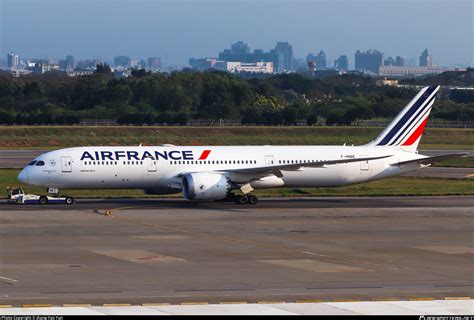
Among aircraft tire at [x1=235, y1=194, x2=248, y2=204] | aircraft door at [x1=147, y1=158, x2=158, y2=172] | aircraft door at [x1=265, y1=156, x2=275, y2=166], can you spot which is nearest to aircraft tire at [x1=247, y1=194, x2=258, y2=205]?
aircraft tire at [x1=235, y1=194, x2=248, y2=204]

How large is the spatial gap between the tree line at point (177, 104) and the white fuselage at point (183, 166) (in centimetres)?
7819

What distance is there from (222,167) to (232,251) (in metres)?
19.3

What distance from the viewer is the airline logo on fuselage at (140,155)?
55938 mm

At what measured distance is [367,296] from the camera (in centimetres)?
2883

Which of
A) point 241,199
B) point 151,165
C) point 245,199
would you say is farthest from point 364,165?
point 151,165

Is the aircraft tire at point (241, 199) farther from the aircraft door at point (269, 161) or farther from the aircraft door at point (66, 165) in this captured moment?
the aircraft door at point (66, 165)

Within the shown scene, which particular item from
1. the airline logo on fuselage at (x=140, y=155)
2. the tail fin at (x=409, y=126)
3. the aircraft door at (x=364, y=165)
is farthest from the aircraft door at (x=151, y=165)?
the tail fin at (x=409, y=126)

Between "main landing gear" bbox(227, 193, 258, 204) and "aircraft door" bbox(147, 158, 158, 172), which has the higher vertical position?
"aircraft door" bbox(147, 158, 158, 172)

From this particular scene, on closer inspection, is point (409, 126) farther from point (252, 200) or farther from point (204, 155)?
point (204, 155)

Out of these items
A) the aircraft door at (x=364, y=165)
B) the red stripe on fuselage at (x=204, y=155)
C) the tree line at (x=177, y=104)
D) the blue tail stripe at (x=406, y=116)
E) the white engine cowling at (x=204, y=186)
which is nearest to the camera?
the white engine cowling at (x=204, y=186)

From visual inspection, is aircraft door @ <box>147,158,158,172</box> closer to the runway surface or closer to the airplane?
the airplane

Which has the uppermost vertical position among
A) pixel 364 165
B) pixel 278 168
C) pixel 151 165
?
pixel 151 165

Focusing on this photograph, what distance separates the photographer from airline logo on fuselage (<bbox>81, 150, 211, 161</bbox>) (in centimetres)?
5594

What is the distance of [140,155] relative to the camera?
2221 inches
